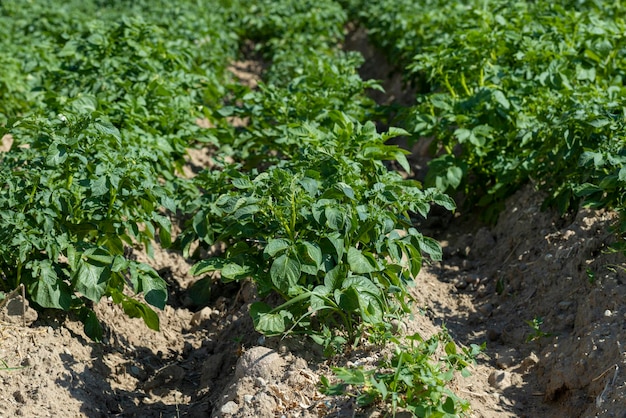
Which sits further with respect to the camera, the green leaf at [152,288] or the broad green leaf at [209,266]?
the green leaf at [152,288]

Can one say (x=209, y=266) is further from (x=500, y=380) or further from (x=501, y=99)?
(x=501, y=99)

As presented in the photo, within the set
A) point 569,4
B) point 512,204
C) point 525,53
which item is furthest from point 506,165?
point 569,4

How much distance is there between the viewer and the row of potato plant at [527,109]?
4488mm

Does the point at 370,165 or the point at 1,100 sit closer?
the point at 370,165

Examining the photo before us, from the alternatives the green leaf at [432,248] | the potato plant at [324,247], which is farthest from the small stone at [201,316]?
the green leaf at [432,248]

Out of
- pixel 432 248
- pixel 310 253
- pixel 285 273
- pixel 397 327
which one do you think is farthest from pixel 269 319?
pixel 432 248

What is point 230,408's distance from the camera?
11.4 ft

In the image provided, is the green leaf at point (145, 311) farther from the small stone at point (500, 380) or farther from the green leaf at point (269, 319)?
the small stone at point (500, 380)

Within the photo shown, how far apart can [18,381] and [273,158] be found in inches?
84.4

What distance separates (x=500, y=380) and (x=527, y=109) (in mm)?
2005

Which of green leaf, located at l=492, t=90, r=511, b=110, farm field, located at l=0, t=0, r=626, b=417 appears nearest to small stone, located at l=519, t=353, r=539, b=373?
farm field, located at l=0, t=0, r=626, b=417

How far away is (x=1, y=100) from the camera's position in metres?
6.21

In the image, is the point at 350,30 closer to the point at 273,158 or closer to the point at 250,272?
the point at 273,158

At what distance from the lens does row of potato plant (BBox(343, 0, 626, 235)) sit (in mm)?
4488
